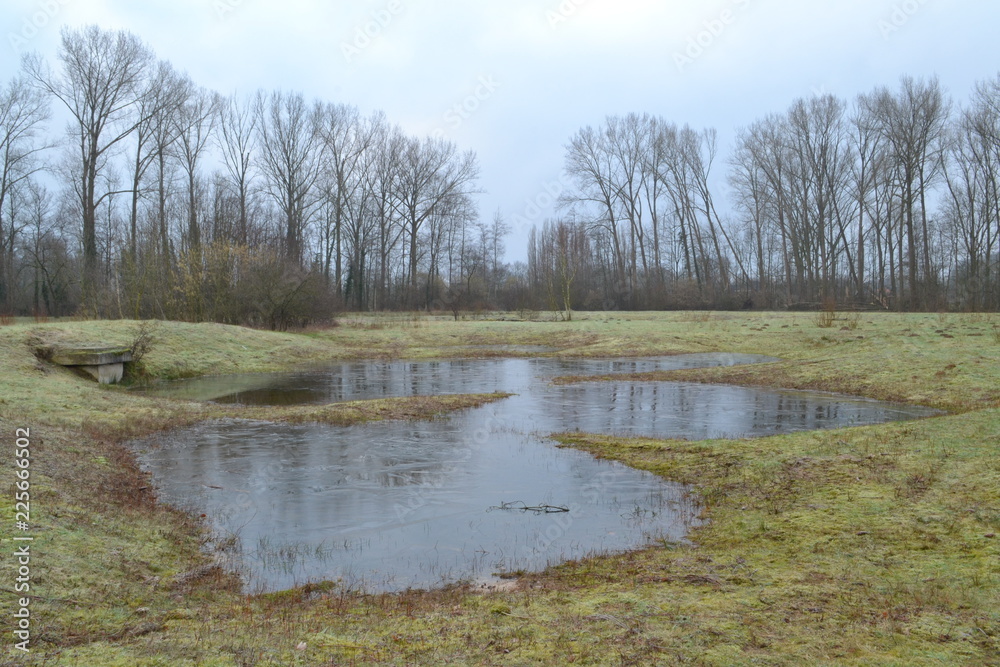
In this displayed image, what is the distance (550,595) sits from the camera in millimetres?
4727

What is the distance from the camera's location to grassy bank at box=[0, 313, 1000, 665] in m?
3.57

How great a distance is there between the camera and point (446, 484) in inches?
333

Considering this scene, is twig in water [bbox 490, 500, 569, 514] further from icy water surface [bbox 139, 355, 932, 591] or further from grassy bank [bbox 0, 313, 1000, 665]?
grassy bank [bbox 0, 313, 1000, 665]

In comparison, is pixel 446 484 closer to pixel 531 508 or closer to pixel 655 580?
pixel 531 508

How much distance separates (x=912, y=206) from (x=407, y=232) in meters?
41.2

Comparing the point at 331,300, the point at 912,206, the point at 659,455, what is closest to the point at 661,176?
the point at 912,206

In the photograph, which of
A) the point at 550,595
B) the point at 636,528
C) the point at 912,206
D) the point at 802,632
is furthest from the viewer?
the point at 912,206

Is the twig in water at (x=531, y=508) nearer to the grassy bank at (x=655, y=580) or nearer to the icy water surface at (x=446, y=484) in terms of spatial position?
the icy water surface at (x=446, y=484)

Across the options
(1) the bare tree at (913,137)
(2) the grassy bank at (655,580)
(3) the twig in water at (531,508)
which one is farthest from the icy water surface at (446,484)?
(1) the bare tree at (913,137)

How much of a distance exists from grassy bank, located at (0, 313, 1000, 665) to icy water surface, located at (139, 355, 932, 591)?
0.48 metres

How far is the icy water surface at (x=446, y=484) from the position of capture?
19.6 ft

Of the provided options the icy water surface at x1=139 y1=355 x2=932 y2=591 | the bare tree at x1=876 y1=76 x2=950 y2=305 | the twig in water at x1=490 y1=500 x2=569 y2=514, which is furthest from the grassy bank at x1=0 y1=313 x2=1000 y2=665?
the bare tree at x1=876 y1=76 x2=950 y2=305

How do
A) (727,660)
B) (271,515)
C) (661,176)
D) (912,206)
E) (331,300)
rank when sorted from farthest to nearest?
(661,176), (912,206), (331,300), (271,515), (727,660)

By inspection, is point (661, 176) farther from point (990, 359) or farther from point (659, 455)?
point (659, 455)
